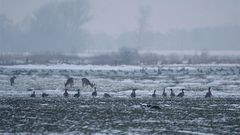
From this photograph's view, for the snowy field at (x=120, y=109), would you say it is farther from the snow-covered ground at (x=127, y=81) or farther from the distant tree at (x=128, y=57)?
the distant tree at (x=128, y=57)

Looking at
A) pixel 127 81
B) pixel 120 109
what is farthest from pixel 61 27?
pixel 120 109

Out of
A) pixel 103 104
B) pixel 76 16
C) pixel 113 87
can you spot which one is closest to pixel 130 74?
pixel 113 87

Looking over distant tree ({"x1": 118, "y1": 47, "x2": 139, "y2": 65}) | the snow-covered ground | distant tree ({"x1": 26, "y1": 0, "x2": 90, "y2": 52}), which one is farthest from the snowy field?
distant tree ({"x1": 26, "y1": 0, "x2": 90, "y2": 52})

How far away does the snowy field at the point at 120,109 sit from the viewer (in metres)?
20.4

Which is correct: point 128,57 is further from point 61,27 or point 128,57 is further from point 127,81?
point 61,27

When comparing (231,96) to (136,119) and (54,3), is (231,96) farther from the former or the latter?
(54,3)

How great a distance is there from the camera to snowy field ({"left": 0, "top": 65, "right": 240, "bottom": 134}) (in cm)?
2041

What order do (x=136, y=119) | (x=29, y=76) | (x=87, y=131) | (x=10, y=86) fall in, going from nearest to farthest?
(x=87, y=131), (x=136, y=119), (x=10, y=86), (x=29, y=76)

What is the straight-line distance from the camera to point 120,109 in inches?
1024

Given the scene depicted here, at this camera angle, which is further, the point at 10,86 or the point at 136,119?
the point at 10,86

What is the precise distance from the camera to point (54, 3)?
13012cm

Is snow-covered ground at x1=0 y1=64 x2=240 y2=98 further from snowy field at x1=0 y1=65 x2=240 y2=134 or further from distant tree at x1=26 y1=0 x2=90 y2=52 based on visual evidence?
distant tree at x1=26 y1=0 x2=90 y2=52

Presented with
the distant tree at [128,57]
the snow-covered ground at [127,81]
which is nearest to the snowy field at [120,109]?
the snow-covered ground at [127,81]

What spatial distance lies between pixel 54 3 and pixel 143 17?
69.0ft
